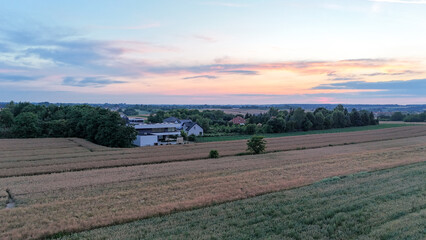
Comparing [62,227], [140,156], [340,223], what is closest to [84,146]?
[140,156]

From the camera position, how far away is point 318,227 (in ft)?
34.7

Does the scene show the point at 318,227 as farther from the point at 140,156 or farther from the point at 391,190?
the point at 140,156

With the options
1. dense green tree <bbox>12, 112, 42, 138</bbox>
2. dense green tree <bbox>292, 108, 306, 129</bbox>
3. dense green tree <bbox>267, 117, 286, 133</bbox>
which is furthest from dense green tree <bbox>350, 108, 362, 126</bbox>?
dense green tree <bbox>12, 112, 42, 138</bbox>

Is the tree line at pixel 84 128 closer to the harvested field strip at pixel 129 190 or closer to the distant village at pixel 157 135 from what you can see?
the distant village at pixel 157 135

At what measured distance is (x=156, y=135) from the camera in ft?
177

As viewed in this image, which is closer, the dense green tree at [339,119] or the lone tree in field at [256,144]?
the lone tree in field at [256,144]

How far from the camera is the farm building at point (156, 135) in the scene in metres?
52.6

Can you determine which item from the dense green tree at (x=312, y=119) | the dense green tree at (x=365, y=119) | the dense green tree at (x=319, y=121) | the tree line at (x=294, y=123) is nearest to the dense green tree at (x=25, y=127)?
the tree line at (x=294, y=123)

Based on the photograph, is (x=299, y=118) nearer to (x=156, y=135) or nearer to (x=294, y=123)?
(x=294, y=123)

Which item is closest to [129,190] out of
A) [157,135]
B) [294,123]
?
[157,135]

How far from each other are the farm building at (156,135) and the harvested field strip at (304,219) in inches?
1555

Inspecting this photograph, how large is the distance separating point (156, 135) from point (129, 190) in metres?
35.7

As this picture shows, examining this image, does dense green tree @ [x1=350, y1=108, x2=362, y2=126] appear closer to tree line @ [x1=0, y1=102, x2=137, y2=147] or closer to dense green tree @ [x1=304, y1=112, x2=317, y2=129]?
dense green tree @ [x1=304, y1=112, x2=317, y2=129]

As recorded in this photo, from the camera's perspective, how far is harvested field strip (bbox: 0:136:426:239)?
1294cm
